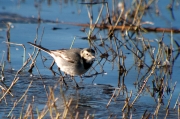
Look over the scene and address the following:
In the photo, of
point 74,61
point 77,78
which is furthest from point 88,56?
point 77,78

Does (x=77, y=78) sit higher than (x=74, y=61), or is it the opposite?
(x=74, y=61)

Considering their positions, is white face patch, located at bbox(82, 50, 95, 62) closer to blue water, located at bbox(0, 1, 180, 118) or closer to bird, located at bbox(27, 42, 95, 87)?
bird, located at bbox(27, 42, 95, 87)

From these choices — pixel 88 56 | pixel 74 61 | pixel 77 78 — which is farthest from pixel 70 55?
pixel 77 78

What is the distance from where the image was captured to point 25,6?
14.9 meters

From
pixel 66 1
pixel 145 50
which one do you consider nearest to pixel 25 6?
pixel 66 1

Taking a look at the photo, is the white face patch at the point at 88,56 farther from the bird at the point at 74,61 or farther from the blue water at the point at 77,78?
the blue water at the point at 77,78

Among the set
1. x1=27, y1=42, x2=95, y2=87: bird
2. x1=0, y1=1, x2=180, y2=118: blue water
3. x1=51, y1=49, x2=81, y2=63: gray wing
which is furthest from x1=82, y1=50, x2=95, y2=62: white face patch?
x1=0, y1=1, x2=180, y2=118: blue water

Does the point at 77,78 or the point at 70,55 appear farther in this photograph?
the point at 77,78

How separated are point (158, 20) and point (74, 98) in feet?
20.9

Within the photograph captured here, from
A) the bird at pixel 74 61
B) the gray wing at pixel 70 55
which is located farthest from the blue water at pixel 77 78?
the gray wing at pixel 70 55

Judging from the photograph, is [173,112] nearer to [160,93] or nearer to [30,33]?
[160,93]

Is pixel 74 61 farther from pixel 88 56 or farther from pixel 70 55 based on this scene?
pixel 88 56

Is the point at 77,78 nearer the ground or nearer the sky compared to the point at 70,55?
nearer the ground

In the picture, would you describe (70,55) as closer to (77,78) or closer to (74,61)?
(74,61)
